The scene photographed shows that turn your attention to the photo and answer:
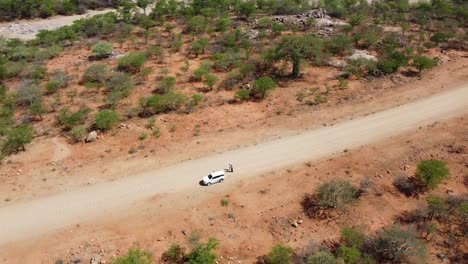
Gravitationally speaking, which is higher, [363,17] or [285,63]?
[363,17]

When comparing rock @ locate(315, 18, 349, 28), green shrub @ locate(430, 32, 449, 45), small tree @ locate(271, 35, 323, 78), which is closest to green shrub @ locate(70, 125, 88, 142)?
small tree @ locate(271, 35, 323, 78)

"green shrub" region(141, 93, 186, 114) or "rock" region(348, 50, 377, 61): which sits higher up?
"rock" region(348, 50, 377, 61)

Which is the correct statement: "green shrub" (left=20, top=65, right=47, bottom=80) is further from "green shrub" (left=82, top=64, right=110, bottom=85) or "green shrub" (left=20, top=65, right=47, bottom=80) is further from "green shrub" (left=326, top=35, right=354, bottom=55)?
"green shrub" (left=326, top=35, right=354, bottom=55)

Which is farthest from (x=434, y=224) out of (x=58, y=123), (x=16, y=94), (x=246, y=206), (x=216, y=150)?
(x=16, y=94)

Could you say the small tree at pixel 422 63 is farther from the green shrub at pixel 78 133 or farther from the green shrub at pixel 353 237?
the green shrub at pixel 78 133

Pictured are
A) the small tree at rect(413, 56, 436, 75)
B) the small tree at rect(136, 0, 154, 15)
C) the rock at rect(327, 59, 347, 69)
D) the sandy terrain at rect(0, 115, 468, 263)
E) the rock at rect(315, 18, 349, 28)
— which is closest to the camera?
the sandy terrain at rect(0, 115, 468, 263)

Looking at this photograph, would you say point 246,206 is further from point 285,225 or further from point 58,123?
point 58,123

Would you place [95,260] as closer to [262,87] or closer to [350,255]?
[350,255]

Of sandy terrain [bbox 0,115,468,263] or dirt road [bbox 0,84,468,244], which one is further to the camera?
dirt road [bbox 0,84,468,244]
